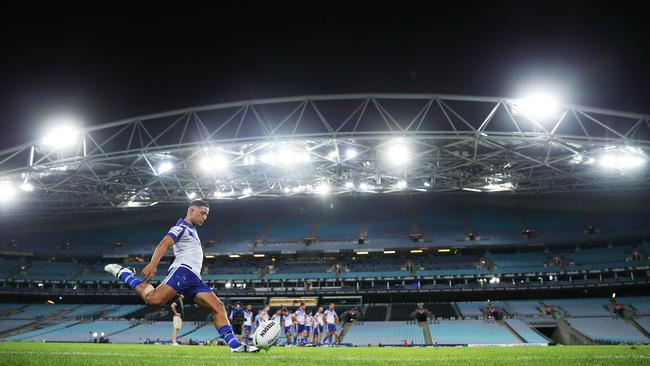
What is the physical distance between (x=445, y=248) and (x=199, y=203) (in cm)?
4204

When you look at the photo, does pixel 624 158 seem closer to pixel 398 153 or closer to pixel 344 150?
pixel 398 153

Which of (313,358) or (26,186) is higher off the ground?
(26,186)

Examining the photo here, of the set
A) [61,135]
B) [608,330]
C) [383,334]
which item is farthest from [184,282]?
[608,330]

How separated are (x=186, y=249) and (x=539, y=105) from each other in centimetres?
2298

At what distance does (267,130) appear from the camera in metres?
27.0

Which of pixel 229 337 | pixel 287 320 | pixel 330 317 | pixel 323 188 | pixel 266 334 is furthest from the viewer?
pixel 323 188

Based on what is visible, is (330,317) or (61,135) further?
(61,135)

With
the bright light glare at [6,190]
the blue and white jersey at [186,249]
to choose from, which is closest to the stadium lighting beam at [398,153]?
the blue and white jersey at [186,249]

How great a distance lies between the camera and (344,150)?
101ft

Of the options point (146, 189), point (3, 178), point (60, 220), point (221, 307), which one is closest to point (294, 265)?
point (146, 189)

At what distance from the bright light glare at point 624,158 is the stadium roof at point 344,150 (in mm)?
88

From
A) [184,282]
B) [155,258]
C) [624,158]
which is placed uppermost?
[624,158]

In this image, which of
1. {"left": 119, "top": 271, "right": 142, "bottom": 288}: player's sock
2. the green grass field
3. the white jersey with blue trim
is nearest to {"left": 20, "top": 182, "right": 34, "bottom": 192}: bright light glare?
the white jersey with blue trim

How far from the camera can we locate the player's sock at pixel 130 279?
644 cm
